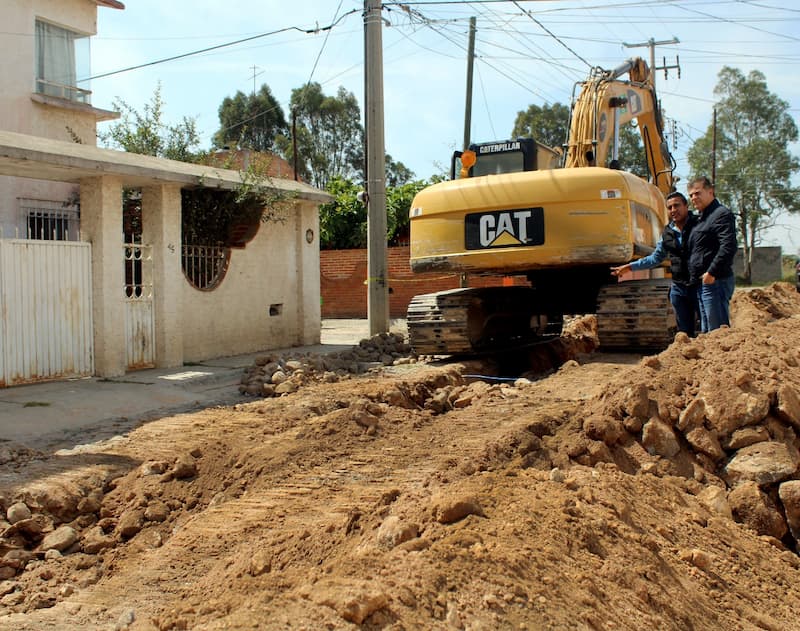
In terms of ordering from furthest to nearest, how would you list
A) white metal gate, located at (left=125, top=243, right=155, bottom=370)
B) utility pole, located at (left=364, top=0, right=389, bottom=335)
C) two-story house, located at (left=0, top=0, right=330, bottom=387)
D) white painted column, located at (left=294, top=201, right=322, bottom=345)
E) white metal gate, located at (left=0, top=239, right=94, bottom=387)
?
1. white painted column, located at (left=294, top=201, right=322, bottom=345)
2. utility pole, located at (left=364, top=0, right=389, bottom=335)
3. white metal gate, located at (left=125, top=243, right=155, bottom=370)
4. two-story house, located at (left=0, top=0, right=330, bottom=387)
5. white metal gate, located at (left=0, top=239, right=94, bottom=387)

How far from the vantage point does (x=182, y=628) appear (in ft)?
9.59

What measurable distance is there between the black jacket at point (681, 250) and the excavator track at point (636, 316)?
4.34 ft

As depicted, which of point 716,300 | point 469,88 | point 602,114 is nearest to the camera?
point 716,300

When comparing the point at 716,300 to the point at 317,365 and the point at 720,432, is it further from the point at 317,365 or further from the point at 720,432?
the point at 317,365

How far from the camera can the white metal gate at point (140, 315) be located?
10.4 meters

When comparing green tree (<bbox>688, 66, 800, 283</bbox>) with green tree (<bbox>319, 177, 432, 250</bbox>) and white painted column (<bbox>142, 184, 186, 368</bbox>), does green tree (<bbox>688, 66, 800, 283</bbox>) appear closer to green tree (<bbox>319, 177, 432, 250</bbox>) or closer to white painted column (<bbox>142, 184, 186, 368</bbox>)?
green tree (<bbox>319, 177, 432, 250</bbox>)

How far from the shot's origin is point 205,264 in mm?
11938

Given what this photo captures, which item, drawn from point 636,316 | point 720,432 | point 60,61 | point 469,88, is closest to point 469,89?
point 469,88

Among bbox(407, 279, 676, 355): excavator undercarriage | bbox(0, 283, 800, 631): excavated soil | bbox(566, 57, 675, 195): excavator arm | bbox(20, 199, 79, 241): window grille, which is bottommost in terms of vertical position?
bbox(0, 283, 800, 631): excavated soil

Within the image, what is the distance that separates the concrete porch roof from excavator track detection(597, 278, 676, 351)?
5.87 metres

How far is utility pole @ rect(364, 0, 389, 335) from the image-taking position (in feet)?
39.9

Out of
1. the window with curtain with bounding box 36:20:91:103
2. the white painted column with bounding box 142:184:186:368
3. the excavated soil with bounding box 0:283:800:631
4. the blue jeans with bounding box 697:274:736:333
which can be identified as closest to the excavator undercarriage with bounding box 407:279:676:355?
the blue jeans with bounding box 697:274:736:333

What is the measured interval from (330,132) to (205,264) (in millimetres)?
46755

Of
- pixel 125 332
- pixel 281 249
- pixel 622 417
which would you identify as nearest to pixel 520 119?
pixel 281 249
